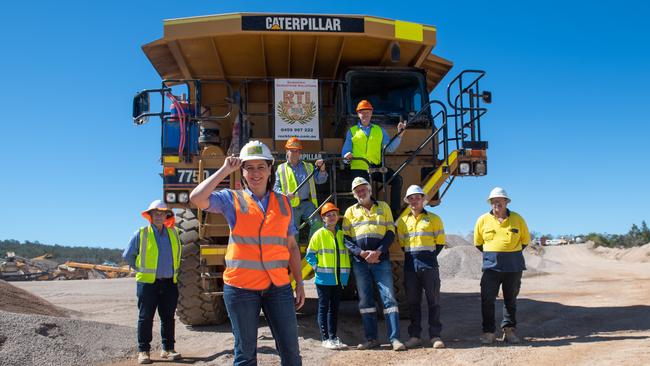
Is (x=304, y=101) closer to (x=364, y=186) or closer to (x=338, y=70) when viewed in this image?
(x=338, y=70)

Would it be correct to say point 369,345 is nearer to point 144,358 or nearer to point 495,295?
point 495,295

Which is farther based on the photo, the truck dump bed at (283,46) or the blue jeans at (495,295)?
the truck dump bed at (283,46)

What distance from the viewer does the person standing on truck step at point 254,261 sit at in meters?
3.61

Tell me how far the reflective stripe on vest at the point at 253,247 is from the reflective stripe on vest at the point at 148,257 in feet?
9.40

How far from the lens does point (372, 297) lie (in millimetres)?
6551

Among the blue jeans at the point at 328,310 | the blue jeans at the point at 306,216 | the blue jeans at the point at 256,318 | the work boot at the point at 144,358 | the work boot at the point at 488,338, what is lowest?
the work boot at the point at 144,358

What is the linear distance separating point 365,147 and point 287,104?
142cm

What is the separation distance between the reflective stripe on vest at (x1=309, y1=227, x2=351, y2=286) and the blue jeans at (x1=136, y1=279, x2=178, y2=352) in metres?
1.62

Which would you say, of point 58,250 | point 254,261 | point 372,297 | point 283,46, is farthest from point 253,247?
point 58,250

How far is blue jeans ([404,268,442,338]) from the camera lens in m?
6.48

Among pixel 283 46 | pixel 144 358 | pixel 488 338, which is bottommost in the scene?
pixel 144 358

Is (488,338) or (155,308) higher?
(155,308)

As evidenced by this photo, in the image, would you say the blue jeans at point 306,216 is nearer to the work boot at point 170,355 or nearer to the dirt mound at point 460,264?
the work boot at point 170,355

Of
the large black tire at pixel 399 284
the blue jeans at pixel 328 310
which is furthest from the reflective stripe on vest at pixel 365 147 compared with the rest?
the blue jeans at pixel 328 310
